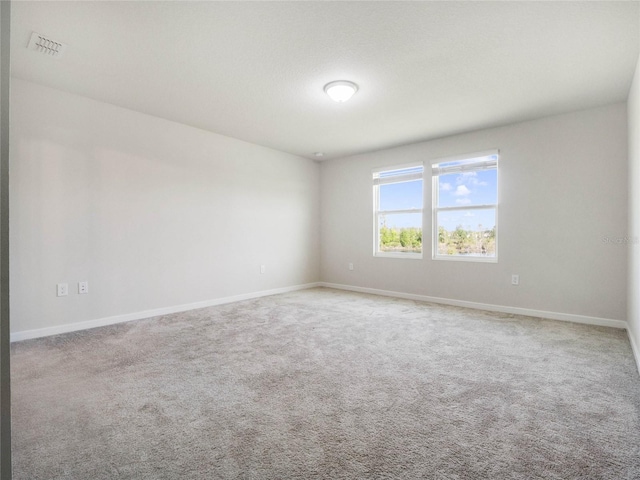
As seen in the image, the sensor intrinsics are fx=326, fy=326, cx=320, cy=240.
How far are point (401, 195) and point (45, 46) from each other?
4.48 meters

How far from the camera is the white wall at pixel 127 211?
10.2ft

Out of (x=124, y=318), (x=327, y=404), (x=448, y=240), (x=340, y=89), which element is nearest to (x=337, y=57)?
(x=340, y=89)

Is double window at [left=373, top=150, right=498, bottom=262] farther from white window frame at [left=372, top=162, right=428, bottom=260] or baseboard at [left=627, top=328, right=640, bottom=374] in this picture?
baseboard at [left=627, top=328, right=640, bottom=374]

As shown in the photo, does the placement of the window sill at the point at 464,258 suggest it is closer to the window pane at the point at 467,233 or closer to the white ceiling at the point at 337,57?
the window pane at the point at 467,233

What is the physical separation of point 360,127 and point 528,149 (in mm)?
2093

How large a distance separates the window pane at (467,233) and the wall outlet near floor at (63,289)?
4.61m

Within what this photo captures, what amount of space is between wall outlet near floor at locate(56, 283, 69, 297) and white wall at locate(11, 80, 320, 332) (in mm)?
42

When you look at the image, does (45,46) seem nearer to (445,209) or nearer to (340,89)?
(340,89)

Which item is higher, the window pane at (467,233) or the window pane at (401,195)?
the window pane at (401,195)

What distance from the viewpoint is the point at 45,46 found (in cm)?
249

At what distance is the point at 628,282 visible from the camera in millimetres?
3324

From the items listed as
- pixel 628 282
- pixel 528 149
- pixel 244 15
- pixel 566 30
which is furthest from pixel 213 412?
pixel 528 149

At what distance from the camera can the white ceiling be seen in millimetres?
2125

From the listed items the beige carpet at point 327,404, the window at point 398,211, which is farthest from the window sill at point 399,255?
the beige carpet at point 327,404
